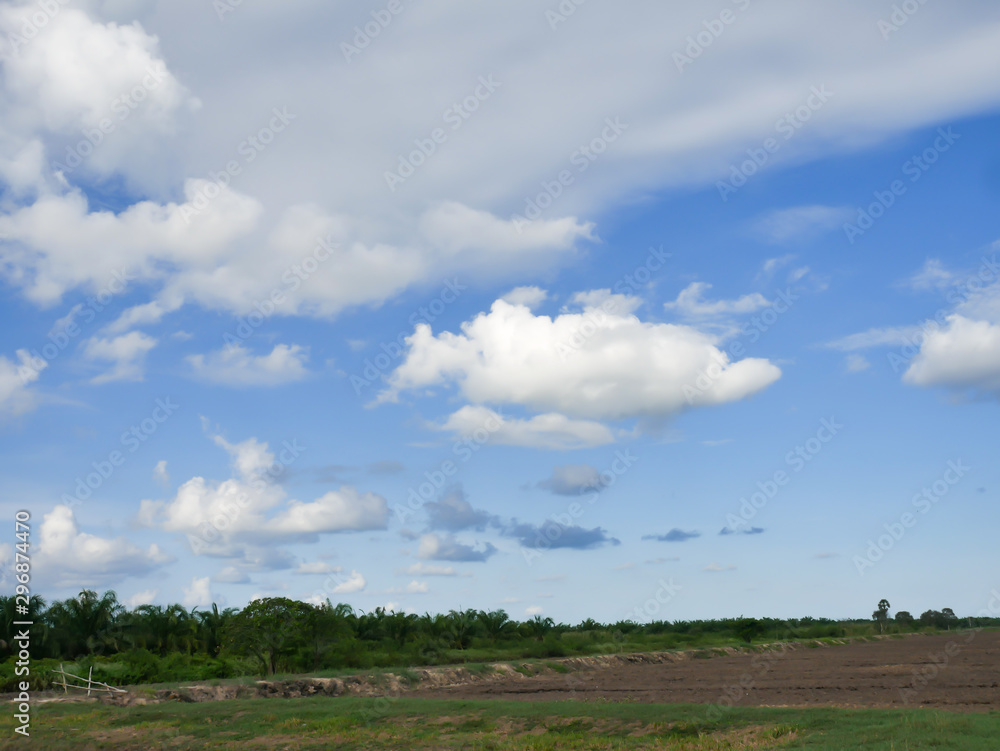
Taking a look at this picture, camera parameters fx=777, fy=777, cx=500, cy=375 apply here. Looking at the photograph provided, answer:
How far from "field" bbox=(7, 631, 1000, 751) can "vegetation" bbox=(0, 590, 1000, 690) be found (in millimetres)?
8434

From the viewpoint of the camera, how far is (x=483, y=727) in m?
25.8

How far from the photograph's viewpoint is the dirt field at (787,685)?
29812mm

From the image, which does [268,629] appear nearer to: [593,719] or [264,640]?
[264,640]

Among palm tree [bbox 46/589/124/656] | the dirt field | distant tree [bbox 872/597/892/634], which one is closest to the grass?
the dirt field

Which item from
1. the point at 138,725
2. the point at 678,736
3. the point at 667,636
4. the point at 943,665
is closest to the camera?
the point at 678,736

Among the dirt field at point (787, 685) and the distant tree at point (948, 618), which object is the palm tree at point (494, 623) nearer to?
the dirt field at point (787, 685)

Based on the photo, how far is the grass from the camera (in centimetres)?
1852

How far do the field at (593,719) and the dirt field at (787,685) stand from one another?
0.37ft

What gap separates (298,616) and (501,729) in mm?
23674

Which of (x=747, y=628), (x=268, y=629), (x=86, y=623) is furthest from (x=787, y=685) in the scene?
(x=747, y=628)

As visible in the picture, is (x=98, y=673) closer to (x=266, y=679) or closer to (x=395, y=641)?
(x=266, y=679)

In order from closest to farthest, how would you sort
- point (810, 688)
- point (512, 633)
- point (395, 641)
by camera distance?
point (810, 688), point (395, 641), point (512, 633)

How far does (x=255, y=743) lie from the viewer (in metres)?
24.7

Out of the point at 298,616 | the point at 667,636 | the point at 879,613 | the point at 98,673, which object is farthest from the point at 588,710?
the point at 879,613
